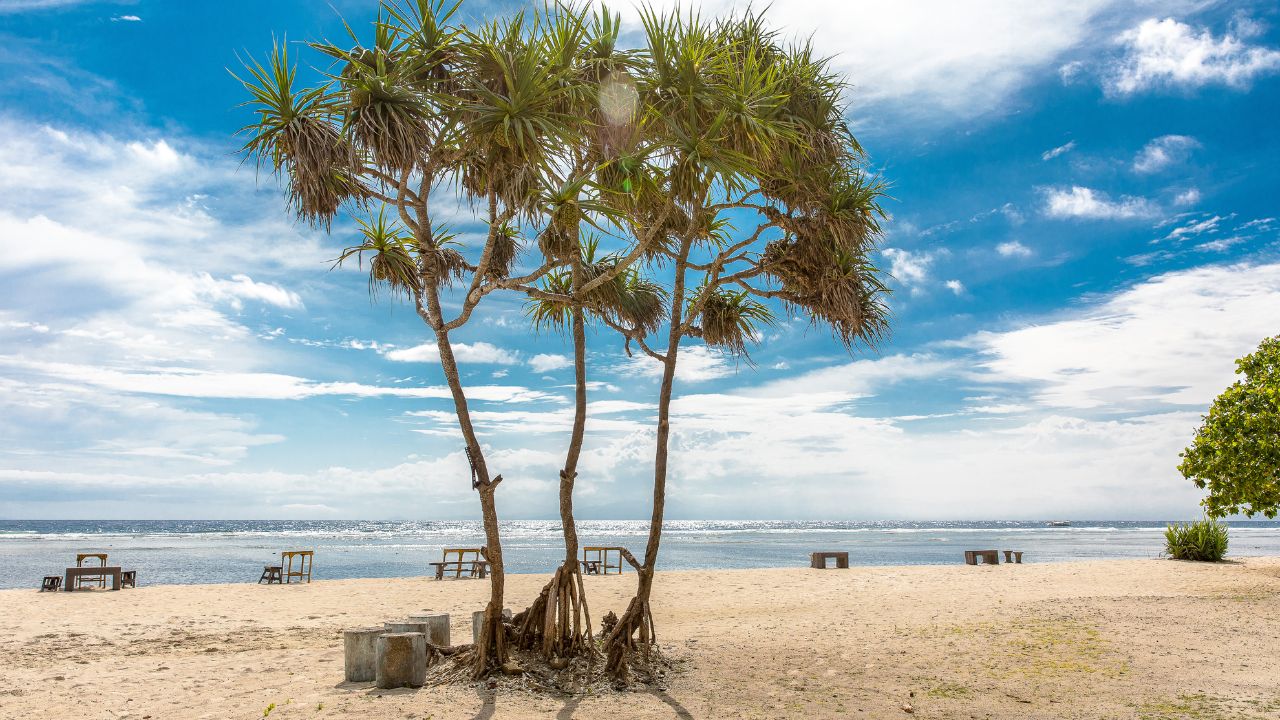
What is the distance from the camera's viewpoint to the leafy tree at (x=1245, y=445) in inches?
560

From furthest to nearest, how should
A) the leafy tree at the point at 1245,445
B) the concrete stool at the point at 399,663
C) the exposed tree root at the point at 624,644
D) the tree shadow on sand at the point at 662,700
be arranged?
the leafy tree at the point at 1245,445
the exposed tree root at the point at 624,644
the concrete stool at the point at 399,663
the tree shadow on sand at the point at 662,700

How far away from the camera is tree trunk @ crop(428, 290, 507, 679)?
23.2ft

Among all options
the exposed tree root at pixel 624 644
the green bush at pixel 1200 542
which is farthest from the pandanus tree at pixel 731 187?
the green bush at pixel 1200 542

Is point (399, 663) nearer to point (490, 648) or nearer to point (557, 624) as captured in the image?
point (490, 648)

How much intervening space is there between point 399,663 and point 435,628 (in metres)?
1.27

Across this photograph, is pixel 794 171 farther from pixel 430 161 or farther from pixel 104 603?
pixel 104 603

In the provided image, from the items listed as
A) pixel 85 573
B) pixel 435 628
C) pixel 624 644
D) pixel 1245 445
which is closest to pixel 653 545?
pixel 624 644

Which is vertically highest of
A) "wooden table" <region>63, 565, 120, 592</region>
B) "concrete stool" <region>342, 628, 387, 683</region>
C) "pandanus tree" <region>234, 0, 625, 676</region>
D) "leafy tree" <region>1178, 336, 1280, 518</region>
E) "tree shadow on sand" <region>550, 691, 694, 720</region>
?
"pandanus tree" <region>234, 0, 625, 676</region>

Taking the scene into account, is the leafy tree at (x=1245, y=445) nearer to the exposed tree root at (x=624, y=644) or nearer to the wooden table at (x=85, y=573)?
the exposed tree root at (x=624, y=644)

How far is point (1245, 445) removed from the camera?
14.4m

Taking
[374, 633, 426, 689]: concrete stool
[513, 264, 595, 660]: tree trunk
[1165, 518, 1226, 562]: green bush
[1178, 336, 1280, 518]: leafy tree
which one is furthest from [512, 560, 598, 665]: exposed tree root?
[1165, 518, 1226, 562]: green bush

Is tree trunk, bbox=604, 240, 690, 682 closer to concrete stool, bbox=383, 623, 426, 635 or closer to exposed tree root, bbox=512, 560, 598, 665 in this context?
exposed tree root, bbox=512, 560, 598, 665

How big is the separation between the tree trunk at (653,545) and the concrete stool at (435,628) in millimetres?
1806

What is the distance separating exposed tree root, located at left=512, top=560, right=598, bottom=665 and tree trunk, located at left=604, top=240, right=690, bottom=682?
310 mm
